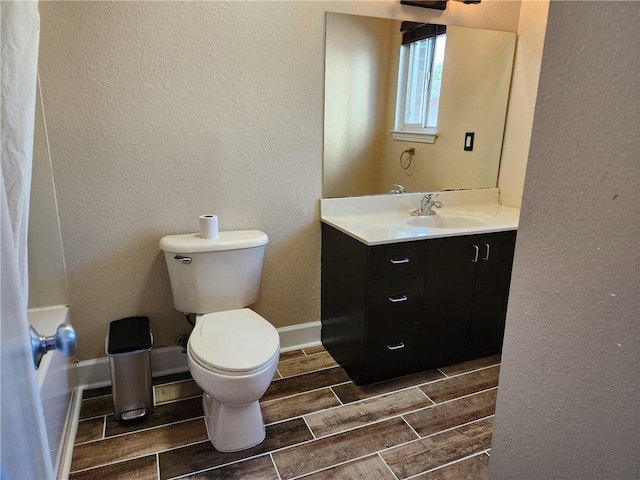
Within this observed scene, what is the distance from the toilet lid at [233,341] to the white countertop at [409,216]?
0.61 meters

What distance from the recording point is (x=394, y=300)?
6.77 feet

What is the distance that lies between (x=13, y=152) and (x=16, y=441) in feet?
2.51

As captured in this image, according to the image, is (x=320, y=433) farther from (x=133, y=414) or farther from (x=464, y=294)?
(x=464, y=294)

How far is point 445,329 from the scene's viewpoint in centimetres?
225

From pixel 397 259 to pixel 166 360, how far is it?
1316 mm

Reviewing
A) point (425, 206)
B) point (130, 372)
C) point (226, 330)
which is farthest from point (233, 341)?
point (425, 206)

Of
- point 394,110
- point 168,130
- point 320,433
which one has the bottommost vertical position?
point 320,433

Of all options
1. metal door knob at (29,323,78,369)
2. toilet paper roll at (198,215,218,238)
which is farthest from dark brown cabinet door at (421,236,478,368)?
metal door knob at (29,323,78,369)

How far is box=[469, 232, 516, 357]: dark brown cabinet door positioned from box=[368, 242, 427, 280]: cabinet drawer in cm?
36

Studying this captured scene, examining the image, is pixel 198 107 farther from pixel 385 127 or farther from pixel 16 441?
pixel 16 441

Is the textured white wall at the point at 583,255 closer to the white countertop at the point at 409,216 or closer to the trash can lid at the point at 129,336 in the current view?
the white countertop at the point at 409,216

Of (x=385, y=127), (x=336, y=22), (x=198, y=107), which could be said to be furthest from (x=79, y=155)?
(x=385, y=127)

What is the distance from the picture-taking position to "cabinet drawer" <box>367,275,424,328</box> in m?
2.02

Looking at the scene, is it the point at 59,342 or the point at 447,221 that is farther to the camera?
the point at 447,221
